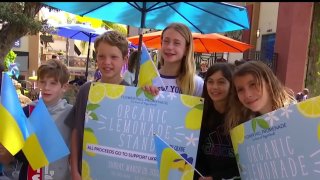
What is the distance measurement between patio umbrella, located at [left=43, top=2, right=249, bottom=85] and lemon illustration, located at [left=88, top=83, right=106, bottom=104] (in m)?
0.98

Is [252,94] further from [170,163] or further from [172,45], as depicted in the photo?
[172,45]

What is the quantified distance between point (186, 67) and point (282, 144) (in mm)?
1046

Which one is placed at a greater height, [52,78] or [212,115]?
[52,78]

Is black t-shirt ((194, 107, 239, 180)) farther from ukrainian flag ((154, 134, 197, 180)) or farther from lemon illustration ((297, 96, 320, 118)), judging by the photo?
lemon illustration ((297, 96, 320, 118))

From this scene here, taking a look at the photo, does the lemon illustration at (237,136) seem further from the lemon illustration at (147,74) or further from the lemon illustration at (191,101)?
the lemon illustration at (147,74)

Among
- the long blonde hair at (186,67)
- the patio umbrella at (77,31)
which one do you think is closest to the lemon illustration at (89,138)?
the long blonde hair at (186,67)

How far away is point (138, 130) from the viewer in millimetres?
2346

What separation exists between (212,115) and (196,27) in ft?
5.31

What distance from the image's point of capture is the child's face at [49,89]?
2.58 metres

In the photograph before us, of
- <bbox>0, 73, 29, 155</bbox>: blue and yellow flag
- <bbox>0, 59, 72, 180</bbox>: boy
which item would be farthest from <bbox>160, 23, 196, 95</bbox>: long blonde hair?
<bbox>0, 73, 29, 155</bbox>: blue and yellow flag

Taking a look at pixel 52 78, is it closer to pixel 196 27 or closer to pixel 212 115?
pixel 212 115

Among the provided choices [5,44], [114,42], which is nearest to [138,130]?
[114,42]

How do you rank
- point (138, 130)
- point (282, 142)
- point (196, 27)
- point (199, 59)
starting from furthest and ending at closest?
1. point (199, 59)
2. point (196, 27)
3. point (138, 130)
4. point (282, 142)

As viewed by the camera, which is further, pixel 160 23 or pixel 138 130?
pixel 160 23
